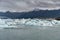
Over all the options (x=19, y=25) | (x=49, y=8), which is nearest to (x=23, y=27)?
(x=19, y=25)

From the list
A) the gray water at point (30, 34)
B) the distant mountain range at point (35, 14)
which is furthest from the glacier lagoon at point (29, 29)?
the distant mountain range at point (35, 14)

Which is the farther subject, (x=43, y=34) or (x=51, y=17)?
(x=51, y=17)

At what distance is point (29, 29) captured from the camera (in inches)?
177

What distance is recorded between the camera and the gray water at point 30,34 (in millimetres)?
3823

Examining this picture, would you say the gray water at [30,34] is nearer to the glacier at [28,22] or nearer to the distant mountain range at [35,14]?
the glacier at [28,22]

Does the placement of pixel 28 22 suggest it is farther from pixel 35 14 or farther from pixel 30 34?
pixel 30 34

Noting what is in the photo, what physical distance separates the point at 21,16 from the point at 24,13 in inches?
9.1

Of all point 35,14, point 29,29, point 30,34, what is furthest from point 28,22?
point 30,34

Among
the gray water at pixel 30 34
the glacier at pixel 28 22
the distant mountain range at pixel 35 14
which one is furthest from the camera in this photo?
the glacier at pixel 28 22

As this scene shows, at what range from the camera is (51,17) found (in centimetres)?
459

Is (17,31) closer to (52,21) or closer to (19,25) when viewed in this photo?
(19,25)

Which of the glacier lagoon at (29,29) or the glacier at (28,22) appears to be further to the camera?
the glacier at (28,22)

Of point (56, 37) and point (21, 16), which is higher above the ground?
point (21, 16)

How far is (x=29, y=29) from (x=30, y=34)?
39 cm
